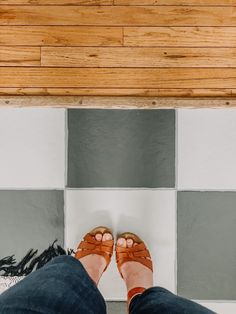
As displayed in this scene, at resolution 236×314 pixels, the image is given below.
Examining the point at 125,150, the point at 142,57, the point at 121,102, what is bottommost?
the point at 125,150

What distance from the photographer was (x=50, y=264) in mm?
1154

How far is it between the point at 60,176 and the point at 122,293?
441 millimetres

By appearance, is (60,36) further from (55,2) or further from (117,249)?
(117,249)

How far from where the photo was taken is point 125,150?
4.60ft

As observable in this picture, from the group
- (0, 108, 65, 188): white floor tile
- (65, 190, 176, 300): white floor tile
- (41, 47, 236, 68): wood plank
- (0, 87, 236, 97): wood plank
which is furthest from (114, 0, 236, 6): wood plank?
(65, 190, 176, 300): white floor tile

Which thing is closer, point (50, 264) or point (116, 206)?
point (50, 264)

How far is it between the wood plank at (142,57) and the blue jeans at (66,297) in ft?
2.15

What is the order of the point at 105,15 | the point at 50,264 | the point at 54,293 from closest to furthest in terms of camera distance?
the point at 54,293 → the point at 50,264 → the point at 105,15

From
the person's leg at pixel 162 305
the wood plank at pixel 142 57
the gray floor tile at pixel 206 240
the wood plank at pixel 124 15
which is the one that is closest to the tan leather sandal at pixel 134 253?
the gray floor tile at pixel 206 240

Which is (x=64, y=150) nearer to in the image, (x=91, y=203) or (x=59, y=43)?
(x=91, y=203)

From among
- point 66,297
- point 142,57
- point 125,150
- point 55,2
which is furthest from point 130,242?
point 55,2

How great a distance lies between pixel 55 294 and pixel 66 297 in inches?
1.0

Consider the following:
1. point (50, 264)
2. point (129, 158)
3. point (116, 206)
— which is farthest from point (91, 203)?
point (50, 264)

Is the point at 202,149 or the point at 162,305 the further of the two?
the point at 202,149
